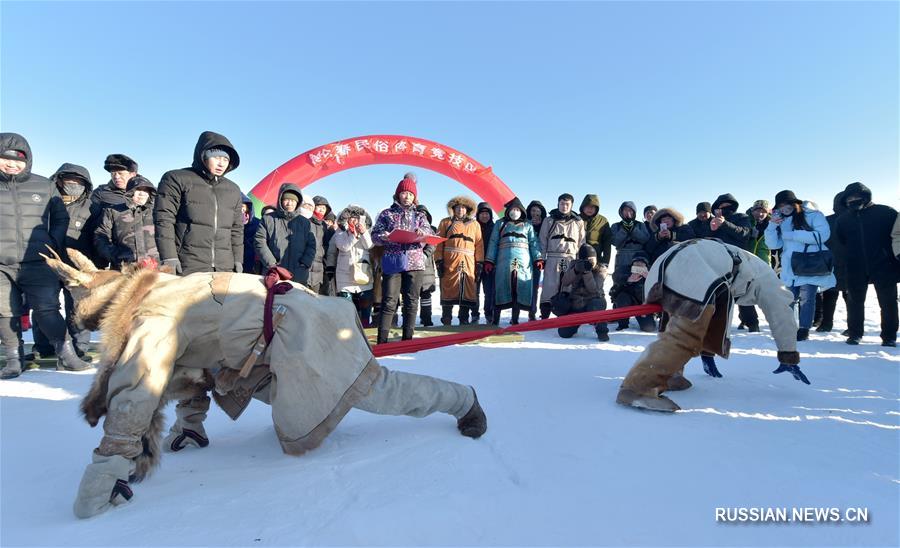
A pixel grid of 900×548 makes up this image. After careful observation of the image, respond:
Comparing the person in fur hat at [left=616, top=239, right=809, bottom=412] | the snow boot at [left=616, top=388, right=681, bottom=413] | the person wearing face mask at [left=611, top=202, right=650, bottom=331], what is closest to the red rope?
the person in fur hat at [left=616, top=239, right=809, bottom=412]

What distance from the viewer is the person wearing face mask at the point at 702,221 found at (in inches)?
253

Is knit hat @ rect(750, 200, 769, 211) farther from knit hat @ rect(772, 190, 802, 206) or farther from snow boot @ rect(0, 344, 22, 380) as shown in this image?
snow boot @ rect(0, 344, 22, 380)

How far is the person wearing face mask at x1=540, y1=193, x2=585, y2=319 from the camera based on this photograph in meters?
6.20

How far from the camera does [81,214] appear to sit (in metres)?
4.41

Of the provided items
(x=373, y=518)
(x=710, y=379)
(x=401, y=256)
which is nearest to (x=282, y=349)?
(x=373, y=518)

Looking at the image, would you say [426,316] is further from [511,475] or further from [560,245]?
[511,475]

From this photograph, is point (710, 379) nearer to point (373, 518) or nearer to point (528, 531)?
point (528, 531)

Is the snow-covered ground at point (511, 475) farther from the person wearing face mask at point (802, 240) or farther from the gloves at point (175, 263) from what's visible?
the person wearing face mask at point (802, 240)

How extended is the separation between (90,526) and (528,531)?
1.49 m

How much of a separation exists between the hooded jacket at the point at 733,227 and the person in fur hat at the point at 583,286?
1.85m

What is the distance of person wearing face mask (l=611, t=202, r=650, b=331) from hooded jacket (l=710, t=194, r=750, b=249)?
1007 mm

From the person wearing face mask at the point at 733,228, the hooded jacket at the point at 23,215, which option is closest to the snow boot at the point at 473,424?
the hooded jacket at the point at 23,215

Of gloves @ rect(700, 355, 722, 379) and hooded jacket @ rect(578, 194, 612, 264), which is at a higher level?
hooded jacket @ rect(578, 194, 612, 264)

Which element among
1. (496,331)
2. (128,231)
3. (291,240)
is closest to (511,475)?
(496,331)
